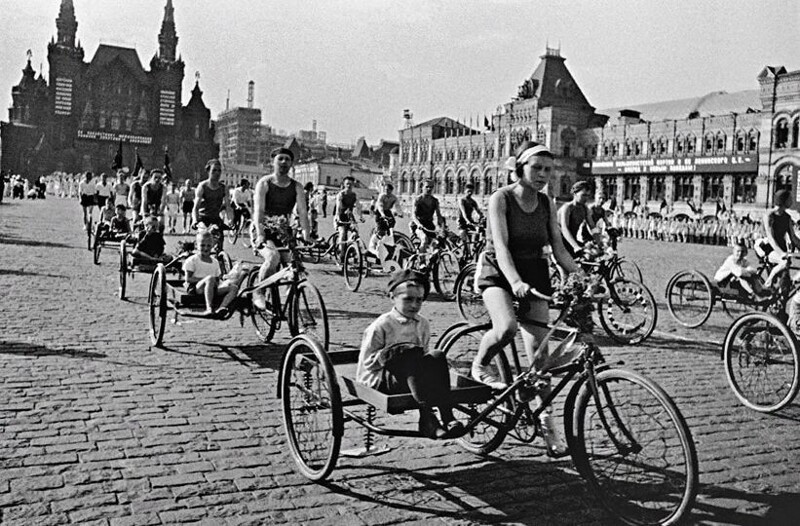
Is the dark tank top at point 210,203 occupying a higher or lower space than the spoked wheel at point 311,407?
higher

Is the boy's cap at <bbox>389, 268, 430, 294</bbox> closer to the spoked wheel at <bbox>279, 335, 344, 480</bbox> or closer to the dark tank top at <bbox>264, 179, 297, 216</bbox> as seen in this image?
the spoked wheel at <bbox>279, 335, 344, 480</bbox>

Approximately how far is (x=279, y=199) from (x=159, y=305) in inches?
64.5

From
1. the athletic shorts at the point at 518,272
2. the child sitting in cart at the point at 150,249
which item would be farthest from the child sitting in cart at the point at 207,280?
the athletic shorts at the point at 518,272

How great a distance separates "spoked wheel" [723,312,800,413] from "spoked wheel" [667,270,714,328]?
3543 mm

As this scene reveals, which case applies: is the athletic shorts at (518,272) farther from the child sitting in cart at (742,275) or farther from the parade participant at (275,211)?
the child sitting in cart at (742,275)

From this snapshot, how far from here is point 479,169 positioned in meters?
82.9

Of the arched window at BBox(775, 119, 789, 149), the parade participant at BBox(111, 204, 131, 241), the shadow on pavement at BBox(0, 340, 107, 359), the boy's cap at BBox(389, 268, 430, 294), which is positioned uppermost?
the arched window at BBox(775, 119, 789, 149)

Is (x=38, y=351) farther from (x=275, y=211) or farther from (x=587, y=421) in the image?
(x=587, y=421)

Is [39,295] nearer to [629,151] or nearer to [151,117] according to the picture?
[629,151]

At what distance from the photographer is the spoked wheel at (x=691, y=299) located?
33.6 ft

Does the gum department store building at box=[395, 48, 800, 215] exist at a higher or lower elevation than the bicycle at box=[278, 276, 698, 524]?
higher

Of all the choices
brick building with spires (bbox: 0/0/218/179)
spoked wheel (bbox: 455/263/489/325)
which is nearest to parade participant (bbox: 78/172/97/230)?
spoked wheel (bbox: 455/263/489/325)

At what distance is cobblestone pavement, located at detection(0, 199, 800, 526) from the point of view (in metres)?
4.00

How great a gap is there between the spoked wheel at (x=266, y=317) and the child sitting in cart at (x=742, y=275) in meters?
5.30
